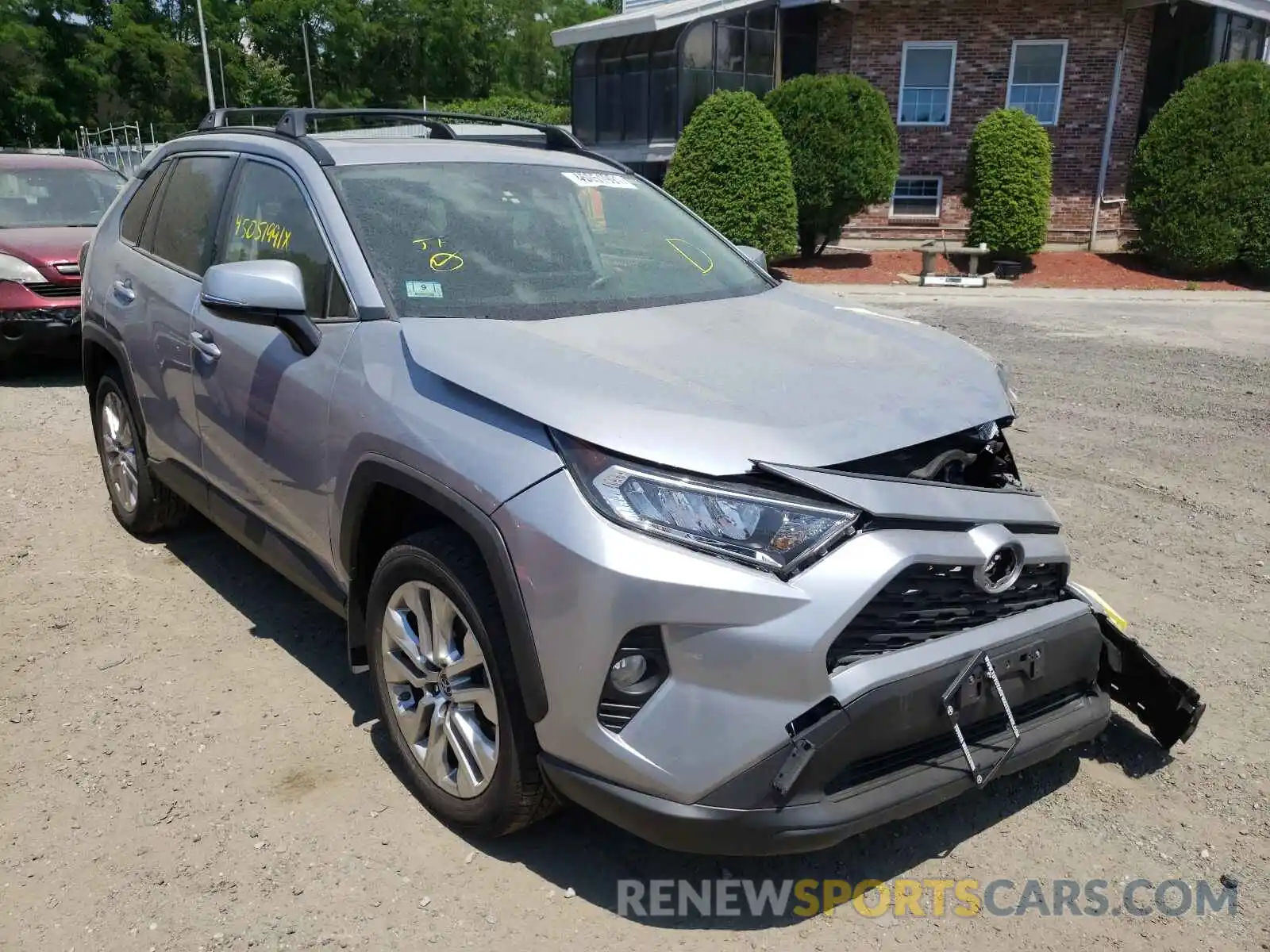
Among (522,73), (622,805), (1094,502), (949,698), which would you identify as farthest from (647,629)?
(522,73)

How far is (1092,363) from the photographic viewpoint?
9.53m

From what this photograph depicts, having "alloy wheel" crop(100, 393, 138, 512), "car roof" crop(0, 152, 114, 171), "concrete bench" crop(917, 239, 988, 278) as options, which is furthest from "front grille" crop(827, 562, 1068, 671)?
"concrete bench" crop(917, 239, 988, 278)

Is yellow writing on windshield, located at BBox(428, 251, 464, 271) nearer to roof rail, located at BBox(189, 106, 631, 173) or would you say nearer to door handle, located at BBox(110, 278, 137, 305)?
roof rail, located at BBox(189, 106, 631, 173)

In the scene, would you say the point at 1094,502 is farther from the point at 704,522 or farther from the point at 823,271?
the point at 823,271

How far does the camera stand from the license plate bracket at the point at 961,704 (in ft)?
8.15

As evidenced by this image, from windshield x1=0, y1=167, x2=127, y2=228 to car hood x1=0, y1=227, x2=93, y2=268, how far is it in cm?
34

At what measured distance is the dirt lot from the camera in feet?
8.65

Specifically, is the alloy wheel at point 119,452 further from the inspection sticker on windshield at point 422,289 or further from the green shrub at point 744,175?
the green shrub at point 744,175

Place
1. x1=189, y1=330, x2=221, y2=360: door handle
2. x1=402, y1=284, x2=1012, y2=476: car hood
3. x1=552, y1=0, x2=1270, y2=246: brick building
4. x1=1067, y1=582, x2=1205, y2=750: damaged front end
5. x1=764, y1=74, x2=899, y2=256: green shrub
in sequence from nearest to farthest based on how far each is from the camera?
x1=402, y1=284, x2=1012, y2=476: car hood < x1=1067, y1=582, x2=1205, y2=750: damaged front end < x1=189, y1=330, x2=221, y2=360: door handle < x1=764, y1=74, x2=899, y2=256: green shrub < x1=552, y1=0, x2=1270, y2=246: brick building

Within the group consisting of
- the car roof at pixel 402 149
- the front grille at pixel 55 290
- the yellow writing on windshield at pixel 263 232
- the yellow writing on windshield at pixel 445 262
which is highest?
the car roof at pixel 402 149

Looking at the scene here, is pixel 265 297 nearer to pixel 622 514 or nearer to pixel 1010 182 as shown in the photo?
pixel 622 514

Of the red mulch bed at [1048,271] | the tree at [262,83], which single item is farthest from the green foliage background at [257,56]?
the red mulch bed at [1048,271]

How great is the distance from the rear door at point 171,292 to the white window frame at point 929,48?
19.2 metres

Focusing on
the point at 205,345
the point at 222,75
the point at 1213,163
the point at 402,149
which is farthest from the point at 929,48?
the point at 222,75
